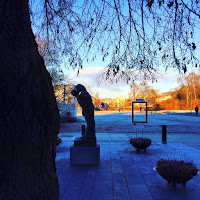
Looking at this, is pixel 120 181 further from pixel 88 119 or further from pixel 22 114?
pixel 22 114

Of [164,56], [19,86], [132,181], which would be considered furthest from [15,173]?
[132,181]

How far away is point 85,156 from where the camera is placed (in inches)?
324

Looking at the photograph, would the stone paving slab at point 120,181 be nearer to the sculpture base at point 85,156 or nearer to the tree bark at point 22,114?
the sculpture base at point 85,156

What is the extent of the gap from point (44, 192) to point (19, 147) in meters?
0.58

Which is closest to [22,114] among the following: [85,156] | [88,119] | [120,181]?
[120,181]

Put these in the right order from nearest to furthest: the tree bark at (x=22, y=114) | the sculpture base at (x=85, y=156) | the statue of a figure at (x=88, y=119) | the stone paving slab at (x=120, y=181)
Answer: the tree bark at (x=22, y=114)
the stone paving slab at (x=120, y=181)
the sculpture base at (x=85, y=156)
the statue of a figure at (x=88, y=119)

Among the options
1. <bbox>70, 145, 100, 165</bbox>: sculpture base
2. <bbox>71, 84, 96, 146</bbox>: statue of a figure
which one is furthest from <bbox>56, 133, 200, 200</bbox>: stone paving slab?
<bbox>71, 84, 96, 146</bbox>: statue of a figure

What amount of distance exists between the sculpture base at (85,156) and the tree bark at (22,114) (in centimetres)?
589

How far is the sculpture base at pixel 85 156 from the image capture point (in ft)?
26.9

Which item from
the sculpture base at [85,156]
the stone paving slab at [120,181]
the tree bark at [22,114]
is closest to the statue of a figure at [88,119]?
the sculpture base at [85,156]

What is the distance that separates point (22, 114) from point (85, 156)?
642 cm

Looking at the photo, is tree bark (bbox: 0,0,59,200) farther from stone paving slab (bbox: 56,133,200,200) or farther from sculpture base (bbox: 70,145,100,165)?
sculpture base (bbox: 70,145,100,165)

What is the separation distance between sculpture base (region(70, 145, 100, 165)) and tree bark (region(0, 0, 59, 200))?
19.3 feet

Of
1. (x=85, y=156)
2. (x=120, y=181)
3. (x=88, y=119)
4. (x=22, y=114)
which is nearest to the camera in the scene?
(x=22, y=114)
